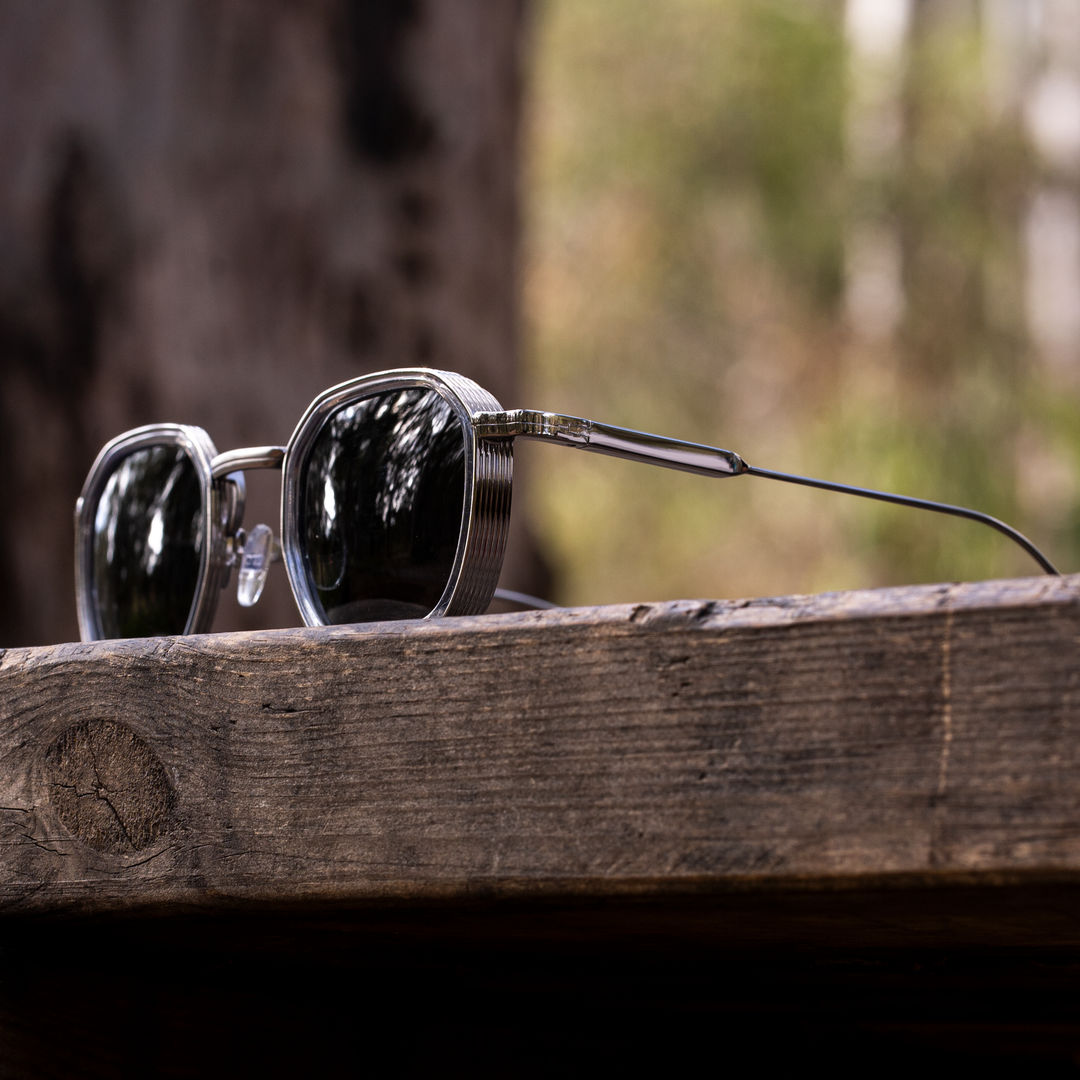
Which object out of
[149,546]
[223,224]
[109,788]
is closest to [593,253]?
[223,224]

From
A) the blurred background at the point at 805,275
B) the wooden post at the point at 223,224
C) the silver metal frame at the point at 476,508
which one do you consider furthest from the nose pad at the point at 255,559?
the blurred background at the point at 805,275

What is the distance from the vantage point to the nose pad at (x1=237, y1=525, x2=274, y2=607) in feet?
1.66

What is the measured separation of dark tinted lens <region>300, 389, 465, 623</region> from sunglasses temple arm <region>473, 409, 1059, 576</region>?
0.02m

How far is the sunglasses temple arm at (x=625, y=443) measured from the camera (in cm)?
36

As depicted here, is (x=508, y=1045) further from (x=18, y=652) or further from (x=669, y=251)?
(x=669, y=251)

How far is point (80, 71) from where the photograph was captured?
1.31 m

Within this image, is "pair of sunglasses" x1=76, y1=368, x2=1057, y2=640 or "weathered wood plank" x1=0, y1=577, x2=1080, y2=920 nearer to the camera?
"weathered wood plank" x1=0, y1=577, x2=1080, y2=920

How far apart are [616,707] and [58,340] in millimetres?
1206

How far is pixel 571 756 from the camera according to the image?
231mm

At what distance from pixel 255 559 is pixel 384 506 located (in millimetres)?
118

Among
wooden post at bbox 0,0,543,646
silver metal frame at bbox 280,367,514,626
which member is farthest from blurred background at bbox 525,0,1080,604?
silver metal frame at bbox 280,367,514,626

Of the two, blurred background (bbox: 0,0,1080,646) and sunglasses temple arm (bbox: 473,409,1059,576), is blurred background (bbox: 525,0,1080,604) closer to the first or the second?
blurred background (bbox: 0,0,1080,646)

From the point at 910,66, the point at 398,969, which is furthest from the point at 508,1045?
the point at 910,66

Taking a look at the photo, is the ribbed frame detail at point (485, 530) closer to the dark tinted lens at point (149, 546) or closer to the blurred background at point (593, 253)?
the dark tinted lens at point (149, 546)
